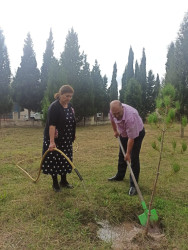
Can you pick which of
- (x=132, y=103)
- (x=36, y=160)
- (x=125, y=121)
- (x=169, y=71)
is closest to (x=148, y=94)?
(x=132, y=103)

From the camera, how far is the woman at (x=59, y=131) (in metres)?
2.94

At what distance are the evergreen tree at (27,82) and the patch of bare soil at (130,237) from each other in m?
16.4

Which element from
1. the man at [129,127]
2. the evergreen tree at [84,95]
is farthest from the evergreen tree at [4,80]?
the man at [129,127]

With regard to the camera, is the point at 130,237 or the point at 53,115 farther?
the point at 53,115

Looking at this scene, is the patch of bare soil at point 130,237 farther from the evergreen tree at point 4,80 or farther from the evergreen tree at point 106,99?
the evergreen tree at point 106,99

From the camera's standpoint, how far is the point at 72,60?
16.7 metres

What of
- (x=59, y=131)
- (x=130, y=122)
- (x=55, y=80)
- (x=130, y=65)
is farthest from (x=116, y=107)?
(x=130, y=65)

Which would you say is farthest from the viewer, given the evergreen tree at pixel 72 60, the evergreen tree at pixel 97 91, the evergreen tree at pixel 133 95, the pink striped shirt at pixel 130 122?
the evergreen tree at pixel 97 91

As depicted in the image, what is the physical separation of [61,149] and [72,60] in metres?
14.5

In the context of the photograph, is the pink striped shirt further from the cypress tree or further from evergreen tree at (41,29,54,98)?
the cypress tree

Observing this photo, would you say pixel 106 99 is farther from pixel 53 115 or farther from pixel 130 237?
pixel 130 237

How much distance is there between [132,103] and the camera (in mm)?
19938

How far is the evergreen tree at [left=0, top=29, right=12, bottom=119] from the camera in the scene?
16078mm

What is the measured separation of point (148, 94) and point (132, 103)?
5219 mm
